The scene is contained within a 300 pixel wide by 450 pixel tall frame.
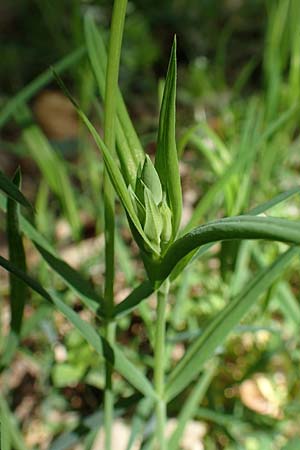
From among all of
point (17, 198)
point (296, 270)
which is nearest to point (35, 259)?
point (296, 270)

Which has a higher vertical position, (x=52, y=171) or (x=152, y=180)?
(x=52, y=171)

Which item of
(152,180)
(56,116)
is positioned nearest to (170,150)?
(152,180)

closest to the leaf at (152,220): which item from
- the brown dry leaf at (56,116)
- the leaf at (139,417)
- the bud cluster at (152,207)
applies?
the bud cluster at (152,207)

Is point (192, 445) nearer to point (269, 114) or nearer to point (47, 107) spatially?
point (269, 114)

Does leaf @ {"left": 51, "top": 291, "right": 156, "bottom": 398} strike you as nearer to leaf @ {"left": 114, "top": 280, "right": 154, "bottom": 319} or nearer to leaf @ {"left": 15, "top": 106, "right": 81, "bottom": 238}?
leaf @ {"left": 114, "top": 280, "right": 154, "bottom": 319}

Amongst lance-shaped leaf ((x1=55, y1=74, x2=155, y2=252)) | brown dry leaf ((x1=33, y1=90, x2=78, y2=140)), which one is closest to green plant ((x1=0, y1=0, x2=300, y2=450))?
lance-shaped leaf ((x1=55, y1=74, x2=155, y2=252))

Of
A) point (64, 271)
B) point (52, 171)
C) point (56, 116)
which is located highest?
point (56, 116)

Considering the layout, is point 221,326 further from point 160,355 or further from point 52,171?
point 52,171
